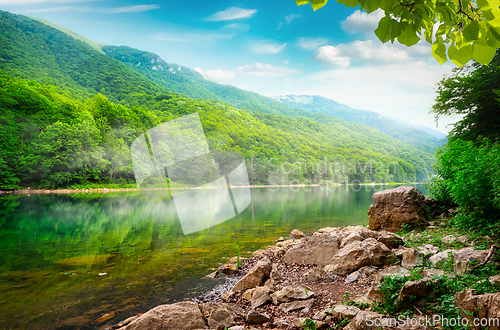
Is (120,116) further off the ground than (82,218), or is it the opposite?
(120,116)

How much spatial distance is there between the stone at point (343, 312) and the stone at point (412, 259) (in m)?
2.05

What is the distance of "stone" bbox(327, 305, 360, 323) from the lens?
13.5 ft

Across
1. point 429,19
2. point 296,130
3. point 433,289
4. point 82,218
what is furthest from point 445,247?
point 296,130

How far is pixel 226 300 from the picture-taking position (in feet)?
22.2

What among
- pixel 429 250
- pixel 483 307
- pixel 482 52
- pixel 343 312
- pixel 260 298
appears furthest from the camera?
pixel 429 250

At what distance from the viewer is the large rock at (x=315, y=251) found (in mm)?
8344

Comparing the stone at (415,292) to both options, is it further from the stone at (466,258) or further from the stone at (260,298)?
the stone at (260,298)

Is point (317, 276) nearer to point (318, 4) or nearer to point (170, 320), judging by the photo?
point (170, 320)

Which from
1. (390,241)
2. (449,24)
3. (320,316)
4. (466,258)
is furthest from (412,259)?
(449,24)

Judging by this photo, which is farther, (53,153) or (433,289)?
(53,153)

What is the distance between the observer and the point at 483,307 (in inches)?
119

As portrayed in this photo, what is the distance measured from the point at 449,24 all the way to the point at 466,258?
16.6 ft

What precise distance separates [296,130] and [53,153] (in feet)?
518

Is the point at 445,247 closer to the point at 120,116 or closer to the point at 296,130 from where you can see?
the point at 120,116
